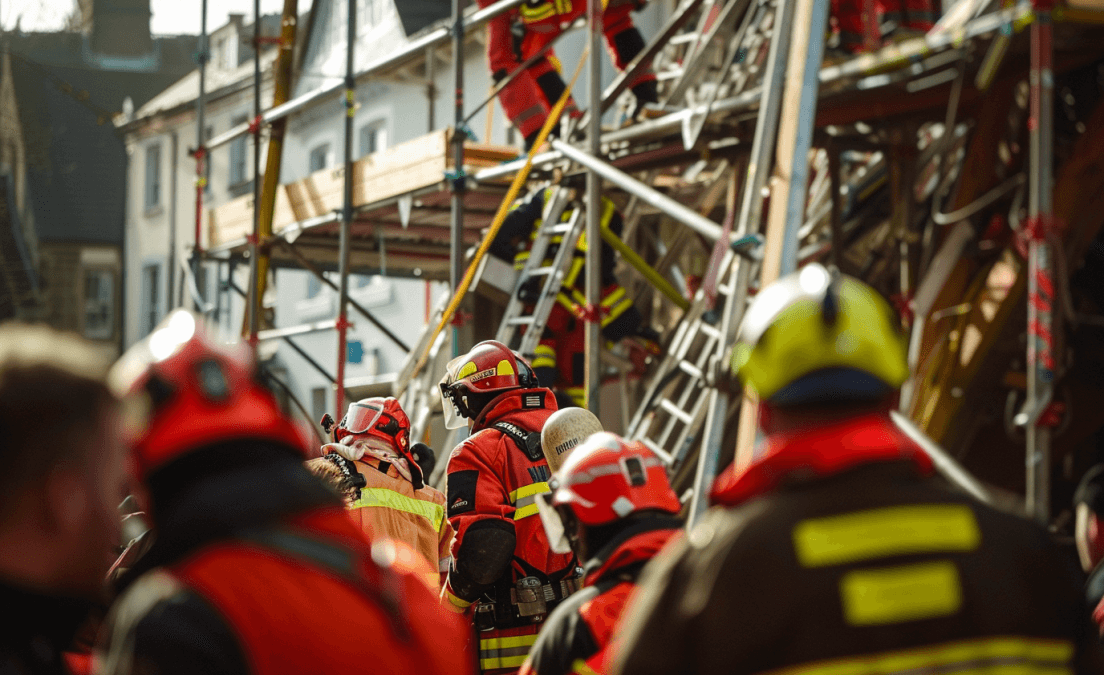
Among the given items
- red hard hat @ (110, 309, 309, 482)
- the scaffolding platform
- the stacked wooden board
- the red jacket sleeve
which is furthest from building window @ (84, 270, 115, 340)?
red hard hat @ (110, 309, 309, 482)

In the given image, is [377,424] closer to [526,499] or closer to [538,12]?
[526,499]

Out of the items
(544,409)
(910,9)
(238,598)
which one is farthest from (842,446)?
(910,9)

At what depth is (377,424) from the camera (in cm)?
560

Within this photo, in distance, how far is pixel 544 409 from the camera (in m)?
5.32

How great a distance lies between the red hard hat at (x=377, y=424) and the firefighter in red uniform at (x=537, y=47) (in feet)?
11.6

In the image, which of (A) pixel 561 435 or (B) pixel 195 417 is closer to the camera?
(B) pixel 195 417

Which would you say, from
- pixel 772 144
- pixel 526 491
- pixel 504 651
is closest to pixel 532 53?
pixel 772 144

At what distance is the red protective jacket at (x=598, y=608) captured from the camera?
2727 mm

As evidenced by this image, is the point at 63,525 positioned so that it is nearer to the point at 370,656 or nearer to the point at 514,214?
the point at 370,656

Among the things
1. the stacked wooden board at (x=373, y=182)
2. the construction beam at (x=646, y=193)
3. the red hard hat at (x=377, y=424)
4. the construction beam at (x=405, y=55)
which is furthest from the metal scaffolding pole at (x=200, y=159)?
the red hard hat at (x=377, y=424)

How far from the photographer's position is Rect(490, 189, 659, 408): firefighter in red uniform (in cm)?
822

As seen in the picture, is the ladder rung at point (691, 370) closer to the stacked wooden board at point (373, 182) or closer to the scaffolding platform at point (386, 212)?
the scaffolding platform at point (386, 212)

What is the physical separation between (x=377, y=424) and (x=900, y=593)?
3.92m

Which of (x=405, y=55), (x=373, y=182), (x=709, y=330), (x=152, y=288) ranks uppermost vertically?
(x=405, y=55)
